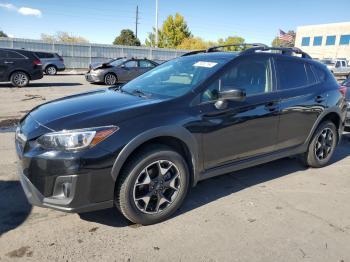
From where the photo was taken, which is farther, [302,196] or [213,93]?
[302,196]

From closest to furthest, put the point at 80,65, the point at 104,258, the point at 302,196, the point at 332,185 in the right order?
the point at 104,258 → the point at 302,196 → the point at 332,185 → the point at 80,65

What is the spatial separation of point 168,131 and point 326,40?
231 ft

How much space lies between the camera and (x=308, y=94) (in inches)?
186

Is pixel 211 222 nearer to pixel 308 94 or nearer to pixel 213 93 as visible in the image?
pixel 213 93

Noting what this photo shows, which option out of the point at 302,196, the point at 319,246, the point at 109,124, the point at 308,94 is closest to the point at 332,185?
the point at 302,196

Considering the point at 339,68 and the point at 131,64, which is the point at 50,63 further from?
the point at 339,68

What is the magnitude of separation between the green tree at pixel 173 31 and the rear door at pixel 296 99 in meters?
58.2

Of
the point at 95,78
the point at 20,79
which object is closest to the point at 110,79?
the point at 95,78

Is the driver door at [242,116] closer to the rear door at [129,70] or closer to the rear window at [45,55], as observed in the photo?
the rear door at [129,70]

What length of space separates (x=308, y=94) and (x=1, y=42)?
93.6 feet

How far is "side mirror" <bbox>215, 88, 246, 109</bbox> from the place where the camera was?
3.53 meters

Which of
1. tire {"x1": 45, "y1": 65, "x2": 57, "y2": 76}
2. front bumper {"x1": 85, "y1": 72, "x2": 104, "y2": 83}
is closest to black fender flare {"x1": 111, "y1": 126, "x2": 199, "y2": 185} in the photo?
front bumper {"x1": 85, "y1": 72, "x2": 104, "y2": 83}

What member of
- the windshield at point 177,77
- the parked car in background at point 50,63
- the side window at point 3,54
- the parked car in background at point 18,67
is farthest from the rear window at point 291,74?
the parked car in background at point 50,63

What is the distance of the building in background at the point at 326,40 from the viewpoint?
61731 mm
